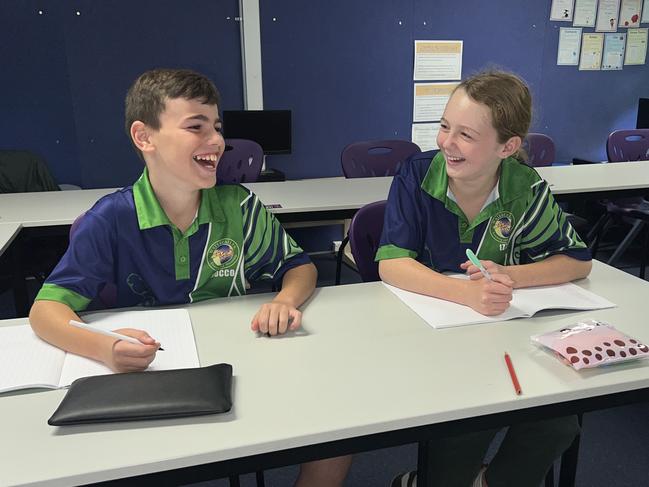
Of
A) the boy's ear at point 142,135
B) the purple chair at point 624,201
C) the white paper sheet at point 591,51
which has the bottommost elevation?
the purple chair at point 624,201

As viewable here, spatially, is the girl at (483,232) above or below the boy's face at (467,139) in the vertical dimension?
below

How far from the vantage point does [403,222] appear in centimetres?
149

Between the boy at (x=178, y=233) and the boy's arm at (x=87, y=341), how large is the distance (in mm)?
31

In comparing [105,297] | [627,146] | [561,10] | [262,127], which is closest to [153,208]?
[105,297]

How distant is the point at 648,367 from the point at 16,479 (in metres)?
1.02

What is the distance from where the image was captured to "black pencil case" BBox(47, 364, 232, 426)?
0.83 m

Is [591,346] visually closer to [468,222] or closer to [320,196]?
[468,222]

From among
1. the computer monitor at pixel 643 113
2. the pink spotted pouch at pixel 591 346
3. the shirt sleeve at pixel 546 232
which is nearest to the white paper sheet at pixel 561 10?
the computer monitor at pixel 643 113

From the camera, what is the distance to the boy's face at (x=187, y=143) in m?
1.28

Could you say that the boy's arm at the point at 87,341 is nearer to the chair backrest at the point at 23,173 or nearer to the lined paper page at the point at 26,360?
the lined paper page at the point at 26,360

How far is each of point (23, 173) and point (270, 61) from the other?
1816mm

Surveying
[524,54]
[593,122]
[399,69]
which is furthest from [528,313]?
[593,122]

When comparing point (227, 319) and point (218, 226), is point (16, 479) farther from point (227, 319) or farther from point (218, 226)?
point (218, 226)

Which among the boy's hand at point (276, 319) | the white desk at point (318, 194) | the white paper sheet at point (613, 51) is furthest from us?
the white paper sheet at point (613, 51)
